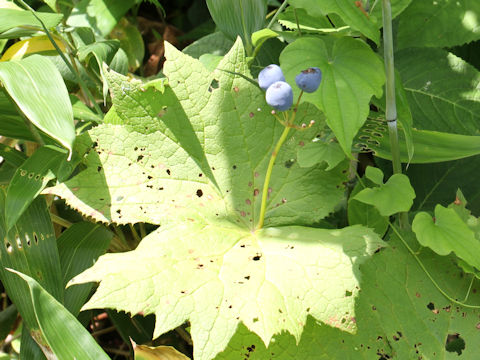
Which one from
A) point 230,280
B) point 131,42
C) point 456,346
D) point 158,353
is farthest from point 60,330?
point 131,42

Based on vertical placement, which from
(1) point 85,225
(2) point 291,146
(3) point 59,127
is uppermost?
(3) point 59,127

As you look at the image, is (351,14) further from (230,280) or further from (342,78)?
(230,280)

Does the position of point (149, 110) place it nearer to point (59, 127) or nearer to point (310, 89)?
point (59, 127)

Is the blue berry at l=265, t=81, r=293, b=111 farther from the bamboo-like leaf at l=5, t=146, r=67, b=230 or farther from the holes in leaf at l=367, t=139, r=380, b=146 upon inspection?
the bamboo-like leaf at l=5, t=146, r=67, b=230

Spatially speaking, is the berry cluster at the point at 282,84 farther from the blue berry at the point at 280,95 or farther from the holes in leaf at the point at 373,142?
the holes in leaf at the point at 373,142

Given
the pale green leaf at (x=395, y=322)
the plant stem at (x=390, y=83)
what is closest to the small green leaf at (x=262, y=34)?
the plant stem at (x=390, y=83)

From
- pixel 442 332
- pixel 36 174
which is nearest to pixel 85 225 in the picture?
pixel 36 174

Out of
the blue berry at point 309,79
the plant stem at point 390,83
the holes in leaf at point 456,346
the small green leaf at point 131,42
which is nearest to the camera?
the blue berry at point 309,79
